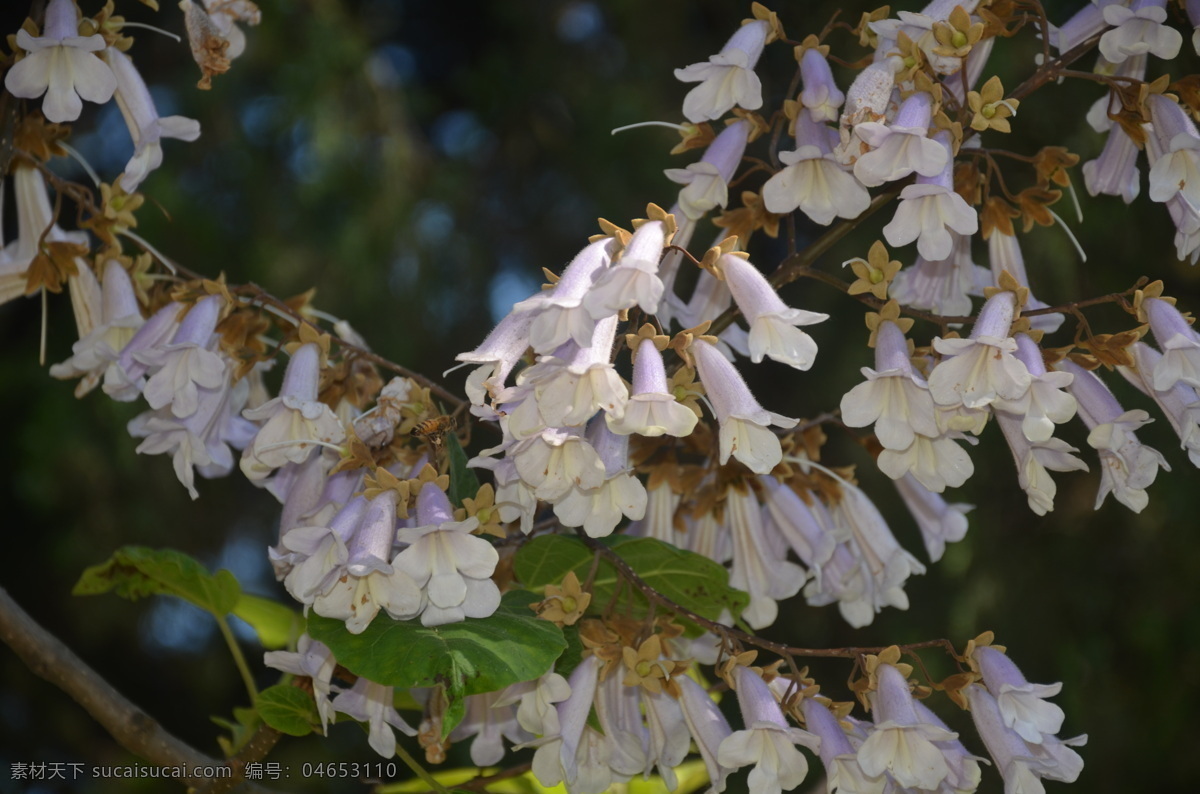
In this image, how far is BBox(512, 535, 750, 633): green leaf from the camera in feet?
3.50

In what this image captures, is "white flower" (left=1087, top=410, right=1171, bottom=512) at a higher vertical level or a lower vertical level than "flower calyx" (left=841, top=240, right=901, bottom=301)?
lower

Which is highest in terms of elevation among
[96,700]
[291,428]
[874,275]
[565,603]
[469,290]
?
[874,275]

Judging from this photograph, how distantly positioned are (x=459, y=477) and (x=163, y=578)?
43 cm

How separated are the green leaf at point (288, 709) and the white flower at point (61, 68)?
1.77 ft

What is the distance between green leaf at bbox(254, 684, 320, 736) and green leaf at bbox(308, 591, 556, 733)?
12 centimetres

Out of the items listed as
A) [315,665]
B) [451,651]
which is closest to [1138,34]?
[451,651]

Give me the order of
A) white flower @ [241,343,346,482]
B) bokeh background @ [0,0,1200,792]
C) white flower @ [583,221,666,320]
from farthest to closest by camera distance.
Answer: bokeh background @ [0,0,1200,792] < white flower @ [241,343,346,482] < white flower @ [583,221,666,320]

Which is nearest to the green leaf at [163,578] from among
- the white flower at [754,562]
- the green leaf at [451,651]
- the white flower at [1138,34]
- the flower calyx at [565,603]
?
the green leaf at [451,651]

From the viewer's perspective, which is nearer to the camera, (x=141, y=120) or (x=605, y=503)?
(x=605, y=503)

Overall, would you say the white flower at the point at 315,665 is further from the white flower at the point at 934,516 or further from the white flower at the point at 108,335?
the white flower at the point at 934,516

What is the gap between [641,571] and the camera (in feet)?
3.66

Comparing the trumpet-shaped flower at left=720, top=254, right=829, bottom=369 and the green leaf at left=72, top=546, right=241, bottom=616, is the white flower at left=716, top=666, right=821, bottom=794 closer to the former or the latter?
the trumpet-shaped flower at left=720, top=254, right=829, bottom=369

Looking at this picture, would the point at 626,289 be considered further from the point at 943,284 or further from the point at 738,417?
the point at 943,284

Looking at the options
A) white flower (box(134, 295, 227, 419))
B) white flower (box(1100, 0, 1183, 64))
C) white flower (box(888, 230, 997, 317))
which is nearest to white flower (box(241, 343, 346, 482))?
white flower (box(134, 295, 227, 419))
